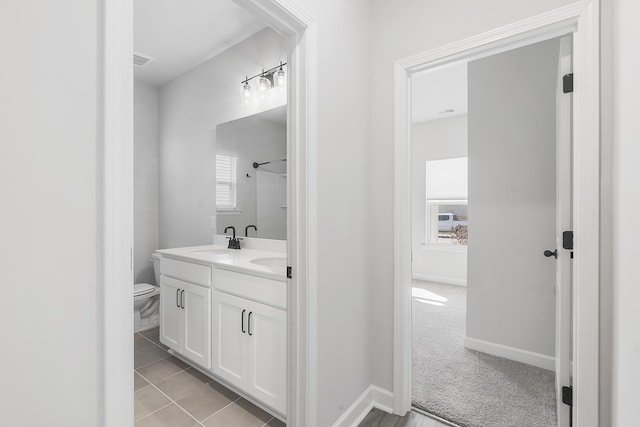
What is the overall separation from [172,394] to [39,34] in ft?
6.86

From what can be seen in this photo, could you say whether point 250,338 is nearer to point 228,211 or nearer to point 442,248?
point 228,211

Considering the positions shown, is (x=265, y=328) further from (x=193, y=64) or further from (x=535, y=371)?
(x=193, y=64)

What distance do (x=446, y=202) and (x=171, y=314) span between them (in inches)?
170

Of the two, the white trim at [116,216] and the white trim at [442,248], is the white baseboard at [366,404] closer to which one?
the white trim at [116,216]

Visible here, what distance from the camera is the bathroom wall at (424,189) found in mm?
4855

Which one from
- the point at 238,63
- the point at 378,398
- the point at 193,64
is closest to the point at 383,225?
the point at 378,398

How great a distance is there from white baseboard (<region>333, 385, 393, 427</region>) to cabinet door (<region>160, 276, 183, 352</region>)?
4.46ft

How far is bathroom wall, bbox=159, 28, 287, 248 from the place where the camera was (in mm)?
2621

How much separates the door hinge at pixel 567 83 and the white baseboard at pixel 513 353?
1.88 metres

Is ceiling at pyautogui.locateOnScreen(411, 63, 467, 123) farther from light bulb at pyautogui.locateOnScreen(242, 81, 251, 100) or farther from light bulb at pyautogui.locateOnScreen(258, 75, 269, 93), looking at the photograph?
light bulb at pyautogui.locateOnScreen(242, 81, 251, 100)

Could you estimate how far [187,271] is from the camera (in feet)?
7.34

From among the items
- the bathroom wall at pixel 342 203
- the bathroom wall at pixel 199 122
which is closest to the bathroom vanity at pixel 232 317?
the bathroom wall at pixel 342 203

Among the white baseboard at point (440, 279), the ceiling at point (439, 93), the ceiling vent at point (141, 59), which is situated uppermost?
the ceiling at point (439, 93)

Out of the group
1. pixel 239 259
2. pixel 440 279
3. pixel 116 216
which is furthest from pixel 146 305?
pixel 440 279
